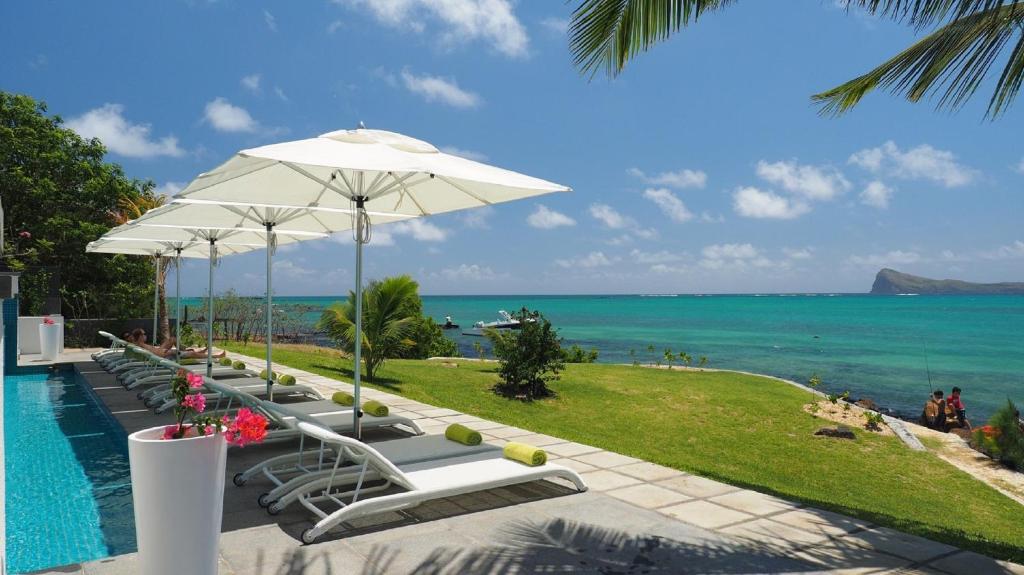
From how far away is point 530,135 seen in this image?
47.4 metres

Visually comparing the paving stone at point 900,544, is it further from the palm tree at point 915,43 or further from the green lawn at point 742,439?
the palm tree at point 915,43

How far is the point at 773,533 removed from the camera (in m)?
4.25

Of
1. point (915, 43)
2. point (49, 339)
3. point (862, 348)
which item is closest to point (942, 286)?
point (862, 348)

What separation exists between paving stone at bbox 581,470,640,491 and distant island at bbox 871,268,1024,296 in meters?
166

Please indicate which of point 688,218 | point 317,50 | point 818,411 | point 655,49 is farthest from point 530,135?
point 688,218

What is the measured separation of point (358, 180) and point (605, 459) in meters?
3.34

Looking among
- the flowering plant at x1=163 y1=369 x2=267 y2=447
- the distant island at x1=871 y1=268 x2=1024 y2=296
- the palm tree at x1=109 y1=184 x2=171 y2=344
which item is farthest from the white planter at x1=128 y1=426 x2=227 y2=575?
the distant island at x1=871 y1=268 x2=1024 y2=296

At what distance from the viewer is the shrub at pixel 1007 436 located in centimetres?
988

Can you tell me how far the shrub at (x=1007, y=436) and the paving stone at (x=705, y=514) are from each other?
746 centimetres

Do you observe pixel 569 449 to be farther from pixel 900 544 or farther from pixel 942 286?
pixel 942 286

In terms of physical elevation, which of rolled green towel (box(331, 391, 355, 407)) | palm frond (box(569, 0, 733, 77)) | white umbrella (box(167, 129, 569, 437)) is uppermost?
palm frond (box(569, 0, 733, 77))

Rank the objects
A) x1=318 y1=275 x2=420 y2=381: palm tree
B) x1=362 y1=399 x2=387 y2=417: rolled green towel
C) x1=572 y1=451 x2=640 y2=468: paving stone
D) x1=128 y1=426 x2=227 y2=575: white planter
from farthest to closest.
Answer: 1. x1=318 y1=275 x2=420 y2=381: palm tree
2. x1=362 y1=399 x2=387 y2=417: rolled green towel
3. x1=572 y1=451 x2=640 y2=468: paving stone
4. x1=128 y1=426 x2=227 y2=575: white planter

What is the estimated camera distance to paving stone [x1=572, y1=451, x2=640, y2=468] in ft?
19.6

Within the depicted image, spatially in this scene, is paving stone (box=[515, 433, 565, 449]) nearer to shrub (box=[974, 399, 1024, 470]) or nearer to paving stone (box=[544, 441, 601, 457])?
paving stone (box=[544, 441, 601, 457])
